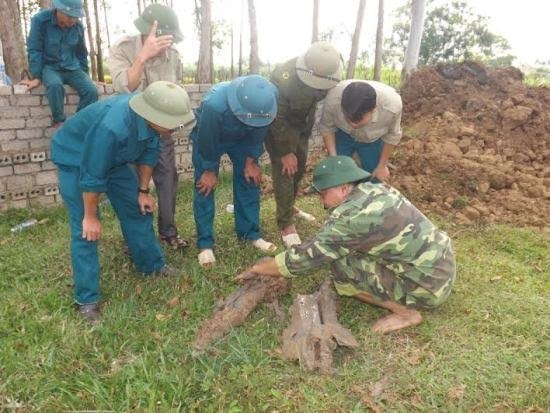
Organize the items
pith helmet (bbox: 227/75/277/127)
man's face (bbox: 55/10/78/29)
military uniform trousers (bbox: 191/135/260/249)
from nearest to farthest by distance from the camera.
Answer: pith helmet (bbox: 227/75/277/127), military uniform trousers (bbox: 191/135/260/249), man's face (bbox: 55/10/78/29)

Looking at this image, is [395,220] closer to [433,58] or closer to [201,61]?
[201,61]

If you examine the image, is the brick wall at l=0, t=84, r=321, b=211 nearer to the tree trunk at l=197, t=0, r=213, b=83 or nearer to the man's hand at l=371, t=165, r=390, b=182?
the man's hand at l=371, t=165, r=390, b=182

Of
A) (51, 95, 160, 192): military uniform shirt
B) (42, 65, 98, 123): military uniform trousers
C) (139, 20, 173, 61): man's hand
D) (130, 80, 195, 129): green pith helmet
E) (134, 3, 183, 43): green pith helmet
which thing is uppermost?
(134, 3, 183, 43): green pith helmet

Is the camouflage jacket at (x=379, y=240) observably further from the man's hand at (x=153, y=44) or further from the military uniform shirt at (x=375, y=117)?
the man's hand at (x=153, y=44)

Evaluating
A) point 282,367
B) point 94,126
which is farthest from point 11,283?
point 282,367

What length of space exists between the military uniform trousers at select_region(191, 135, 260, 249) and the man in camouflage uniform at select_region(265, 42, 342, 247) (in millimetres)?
265

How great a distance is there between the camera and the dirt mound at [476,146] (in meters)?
5.62

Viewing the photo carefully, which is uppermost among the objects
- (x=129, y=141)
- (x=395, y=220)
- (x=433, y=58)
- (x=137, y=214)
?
(x=129, y=141)

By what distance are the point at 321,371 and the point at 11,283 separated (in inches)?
94.8

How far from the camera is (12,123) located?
16.4 feet

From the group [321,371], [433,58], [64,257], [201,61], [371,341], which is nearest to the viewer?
[321,371]

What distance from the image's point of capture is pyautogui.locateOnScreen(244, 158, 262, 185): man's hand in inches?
153

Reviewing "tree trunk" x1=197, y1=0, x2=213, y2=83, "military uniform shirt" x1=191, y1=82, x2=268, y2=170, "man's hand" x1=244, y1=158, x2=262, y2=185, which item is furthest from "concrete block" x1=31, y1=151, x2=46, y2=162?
"tree trunk" x1=197, y1=0, x2=213, y2=83

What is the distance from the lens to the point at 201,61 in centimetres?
1045
